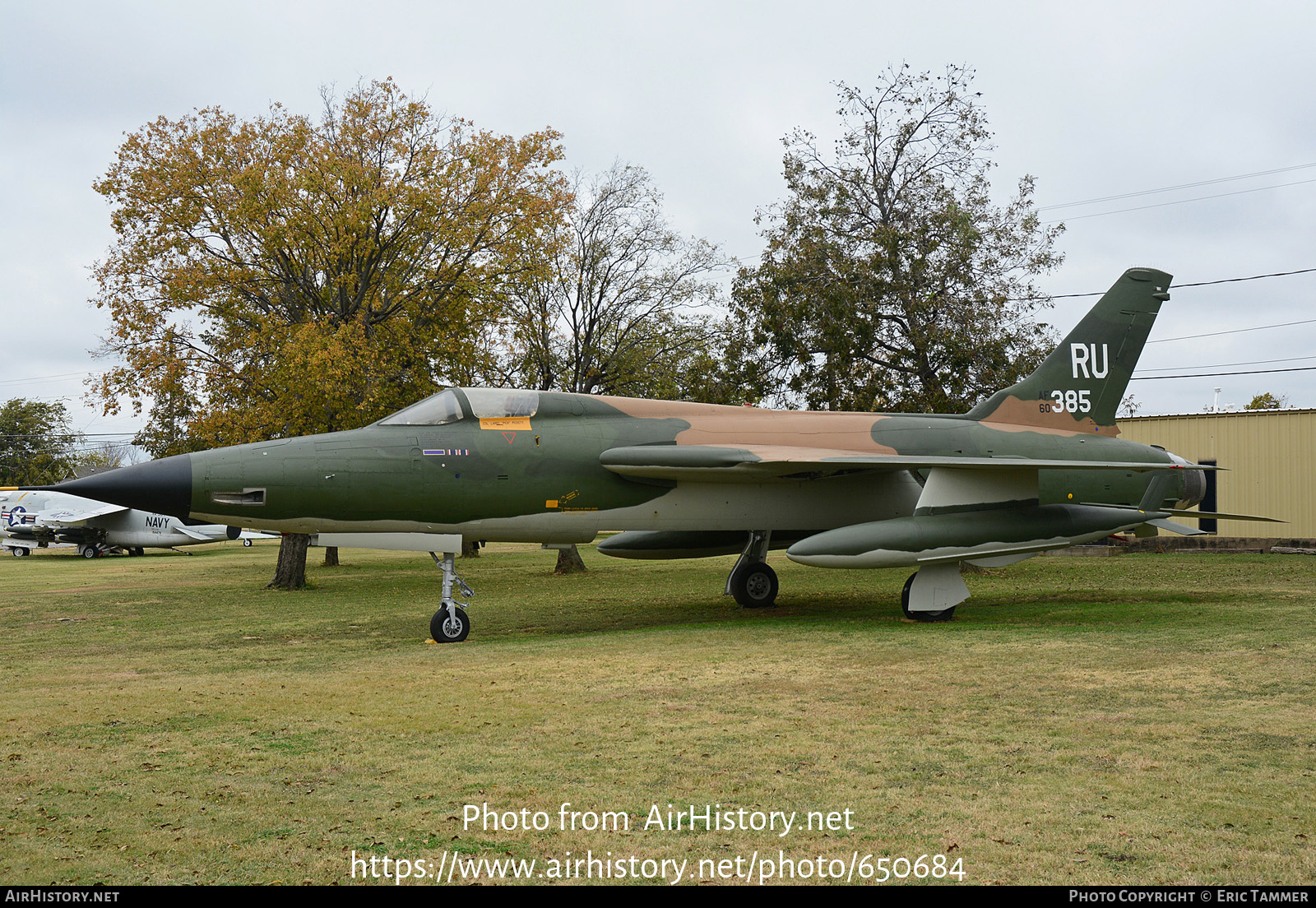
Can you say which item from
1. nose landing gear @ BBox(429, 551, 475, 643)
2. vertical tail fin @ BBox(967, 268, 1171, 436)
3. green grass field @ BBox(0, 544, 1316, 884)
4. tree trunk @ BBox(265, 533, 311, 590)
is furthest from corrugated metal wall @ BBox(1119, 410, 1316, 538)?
tree trunk @ BBox(265, 533, 311, 590)

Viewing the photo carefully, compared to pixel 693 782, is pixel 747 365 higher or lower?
higher

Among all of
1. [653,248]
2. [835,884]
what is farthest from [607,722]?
[653,248]

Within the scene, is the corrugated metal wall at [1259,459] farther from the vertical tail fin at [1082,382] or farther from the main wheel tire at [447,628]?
the main wheel tire at [447,628]

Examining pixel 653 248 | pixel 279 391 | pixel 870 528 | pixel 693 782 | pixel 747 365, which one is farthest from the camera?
pixel 653 248

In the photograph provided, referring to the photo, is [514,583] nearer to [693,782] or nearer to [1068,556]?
[1068,556]

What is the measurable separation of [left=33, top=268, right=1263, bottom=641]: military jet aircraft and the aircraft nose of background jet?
0.02 m

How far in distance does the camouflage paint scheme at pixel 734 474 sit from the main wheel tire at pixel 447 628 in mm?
968

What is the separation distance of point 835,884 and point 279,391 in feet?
60.8

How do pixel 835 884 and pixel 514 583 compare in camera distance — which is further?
pixel 514 583

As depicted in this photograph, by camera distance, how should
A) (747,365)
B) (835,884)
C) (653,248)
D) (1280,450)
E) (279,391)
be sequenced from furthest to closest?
(653,248) < (1280,450) < (747,365) < (279,391) < (835,884)

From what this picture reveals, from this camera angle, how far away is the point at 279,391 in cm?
1991

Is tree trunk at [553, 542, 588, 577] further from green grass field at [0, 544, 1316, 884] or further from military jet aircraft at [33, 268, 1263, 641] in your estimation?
green grass field at [0, 544, 1316, 884]

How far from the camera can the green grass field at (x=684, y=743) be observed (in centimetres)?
402

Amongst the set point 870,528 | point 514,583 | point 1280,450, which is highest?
point 1280,450
